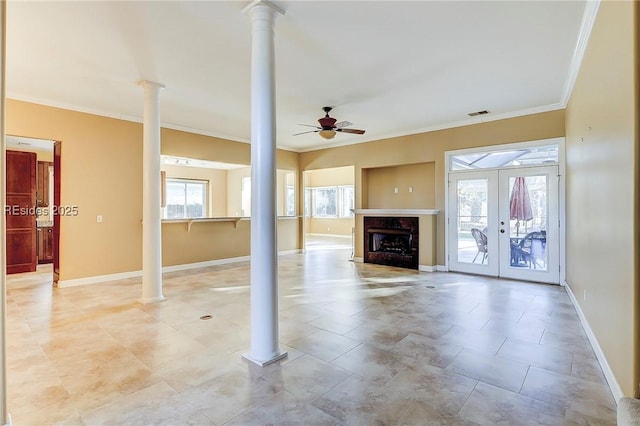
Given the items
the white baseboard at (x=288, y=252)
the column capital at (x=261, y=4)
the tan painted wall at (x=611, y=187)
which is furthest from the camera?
the white baseboard at (x=288, y=252)

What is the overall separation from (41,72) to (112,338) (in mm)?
3505

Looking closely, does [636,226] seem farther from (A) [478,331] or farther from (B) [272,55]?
(B) [272,55]

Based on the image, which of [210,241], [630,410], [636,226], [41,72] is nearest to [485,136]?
[636,226]

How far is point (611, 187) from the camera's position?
2.47 m

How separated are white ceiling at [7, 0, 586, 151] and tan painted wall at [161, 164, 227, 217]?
15.3 feet

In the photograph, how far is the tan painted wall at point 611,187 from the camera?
2.02m

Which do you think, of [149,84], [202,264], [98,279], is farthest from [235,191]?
[149,84]

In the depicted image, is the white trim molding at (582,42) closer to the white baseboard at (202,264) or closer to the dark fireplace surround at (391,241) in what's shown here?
the dark fireplace surround at (391,241)

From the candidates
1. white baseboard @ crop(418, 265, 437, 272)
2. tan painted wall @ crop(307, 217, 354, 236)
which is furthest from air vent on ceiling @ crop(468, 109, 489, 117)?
tan painted wall @ crop(307, 217, 354, 236)

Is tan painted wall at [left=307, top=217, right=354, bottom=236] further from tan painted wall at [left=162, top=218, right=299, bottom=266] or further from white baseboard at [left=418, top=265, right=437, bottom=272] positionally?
white baseboard at [left=418, top=265, right=437, bottom=272]

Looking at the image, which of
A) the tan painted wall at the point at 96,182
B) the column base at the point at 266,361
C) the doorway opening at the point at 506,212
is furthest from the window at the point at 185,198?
the column base at the point at 266,361

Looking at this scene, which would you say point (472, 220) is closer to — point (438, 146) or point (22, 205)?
point (438, 146)

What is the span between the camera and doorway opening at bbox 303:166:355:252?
13.7m

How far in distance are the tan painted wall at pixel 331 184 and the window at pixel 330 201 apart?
0.21 m
